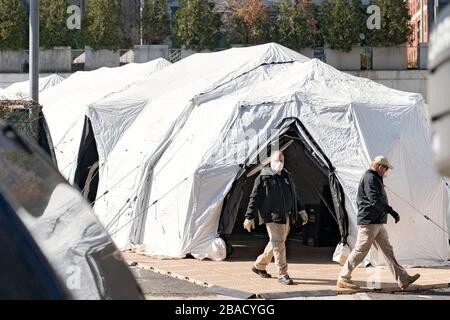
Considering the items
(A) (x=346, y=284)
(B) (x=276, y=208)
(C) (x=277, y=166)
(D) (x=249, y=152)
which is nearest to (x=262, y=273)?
(B) (x=276, y=208)

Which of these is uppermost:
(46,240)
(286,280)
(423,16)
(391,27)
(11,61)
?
(423,16)

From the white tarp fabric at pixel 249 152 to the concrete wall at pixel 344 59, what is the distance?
1478 centimetres

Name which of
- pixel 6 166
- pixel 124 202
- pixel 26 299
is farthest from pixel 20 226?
pixel 124 202

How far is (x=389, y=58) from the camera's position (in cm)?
3041

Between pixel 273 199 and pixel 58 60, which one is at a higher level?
pixel 58 60

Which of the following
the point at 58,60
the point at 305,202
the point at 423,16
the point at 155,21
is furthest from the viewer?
the point at 423,16

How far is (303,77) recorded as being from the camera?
49.8 ft

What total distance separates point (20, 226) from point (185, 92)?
13.8 m

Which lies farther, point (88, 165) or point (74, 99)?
point (74, 99)

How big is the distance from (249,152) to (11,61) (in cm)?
1992

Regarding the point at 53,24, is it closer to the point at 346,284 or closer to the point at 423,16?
the point at 423,16

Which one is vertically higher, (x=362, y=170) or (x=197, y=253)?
(x=362, y=170)

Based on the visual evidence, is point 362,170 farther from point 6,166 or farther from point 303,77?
point 6,166

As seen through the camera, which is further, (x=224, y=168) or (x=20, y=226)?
(x=224, y=168)
